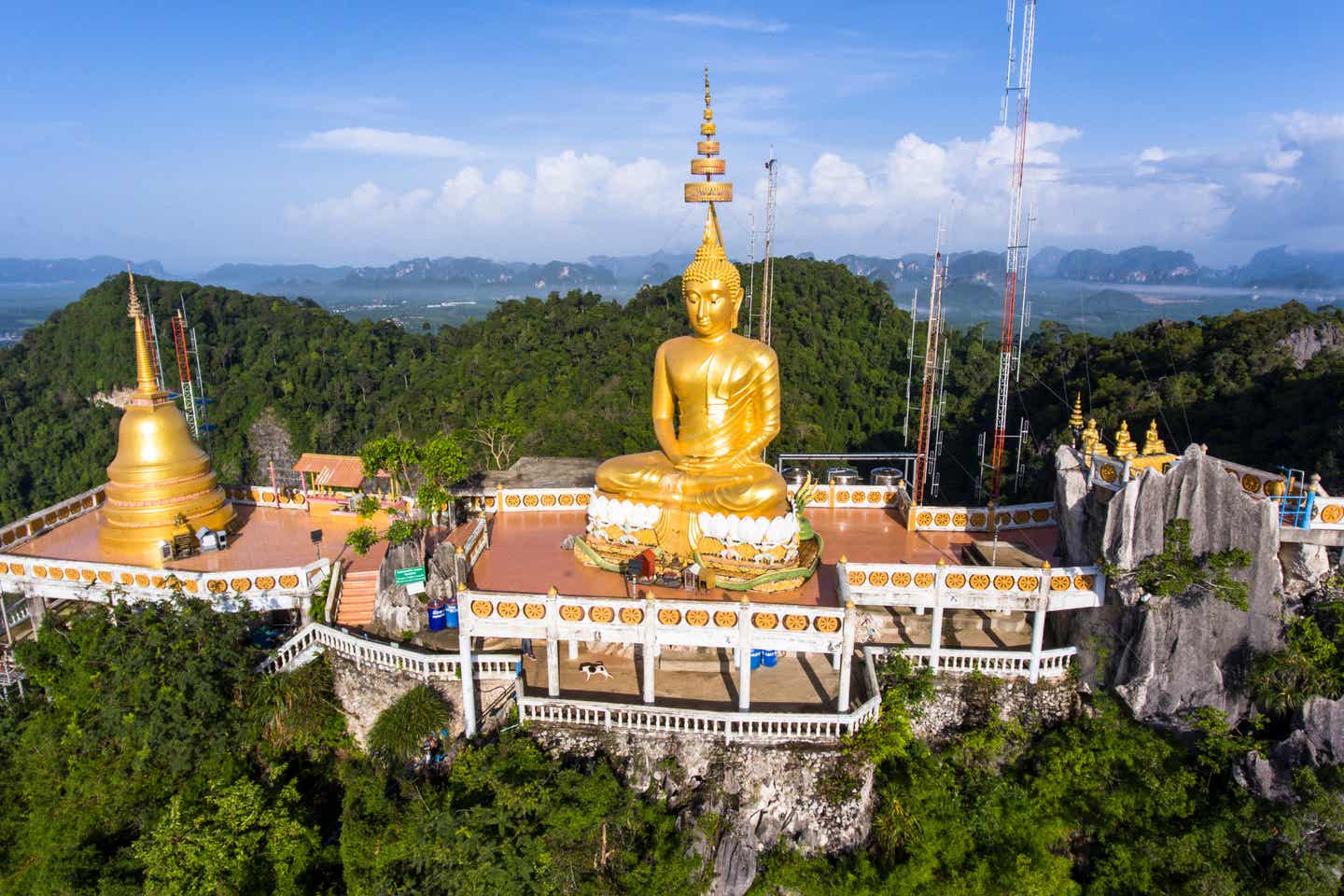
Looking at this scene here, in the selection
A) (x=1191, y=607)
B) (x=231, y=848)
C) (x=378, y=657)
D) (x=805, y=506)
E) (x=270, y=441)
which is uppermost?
(x=805, y=506)

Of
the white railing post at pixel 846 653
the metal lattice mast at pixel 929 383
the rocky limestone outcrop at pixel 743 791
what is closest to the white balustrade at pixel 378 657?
the rocky limestone outcrop at pixel 743 791

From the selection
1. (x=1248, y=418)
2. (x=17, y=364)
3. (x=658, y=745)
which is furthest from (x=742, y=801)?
(x=17, y=364)

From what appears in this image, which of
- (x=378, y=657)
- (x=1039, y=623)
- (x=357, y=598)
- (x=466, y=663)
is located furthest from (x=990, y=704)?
(x=357, y=598)

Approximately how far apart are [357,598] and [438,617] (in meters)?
1.92

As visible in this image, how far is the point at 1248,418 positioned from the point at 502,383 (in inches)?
1428

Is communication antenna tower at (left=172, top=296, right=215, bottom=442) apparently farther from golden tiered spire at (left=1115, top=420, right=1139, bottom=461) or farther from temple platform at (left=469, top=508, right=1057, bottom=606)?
golden tiered spire at (left=1115, top=420, right=1139, bottom=461)

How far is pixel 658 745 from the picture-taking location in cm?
1329

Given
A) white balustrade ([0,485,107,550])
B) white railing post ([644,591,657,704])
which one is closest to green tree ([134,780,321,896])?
white railing post ([644,591,657,704])

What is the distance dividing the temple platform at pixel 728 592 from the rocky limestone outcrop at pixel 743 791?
2.51m

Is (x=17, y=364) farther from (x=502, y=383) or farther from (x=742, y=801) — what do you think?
(x=742, y=801)

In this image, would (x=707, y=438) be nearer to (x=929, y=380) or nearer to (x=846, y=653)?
(x=846, y=653)

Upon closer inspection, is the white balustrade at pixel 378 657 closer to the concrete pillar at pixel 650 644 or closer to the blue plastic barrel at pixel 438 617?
→ the blue plastic barrel at pixel 438 617

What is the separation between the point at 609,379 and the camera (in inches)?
1845

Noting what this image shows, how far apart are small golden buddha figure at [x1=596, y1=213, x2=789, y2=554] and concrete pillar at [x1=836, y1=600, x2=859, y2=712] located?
283cm
